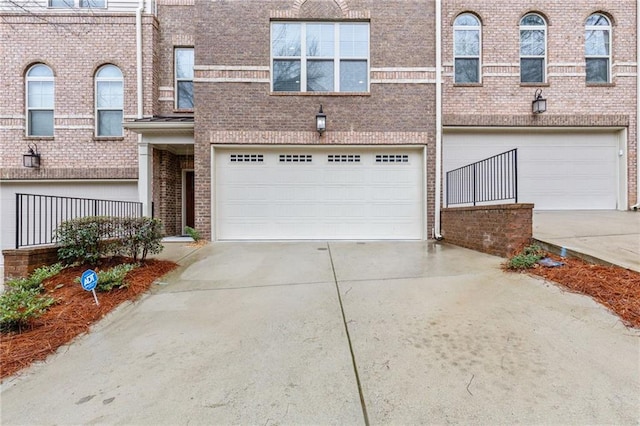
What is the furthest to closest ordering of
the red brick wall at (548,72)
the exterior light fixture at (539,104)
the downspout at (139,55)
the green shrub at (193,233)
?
the downspout at (139,55), the red brick wall at (548,72), the exterior light fixture at (539,104), the green shrub at (193,233)

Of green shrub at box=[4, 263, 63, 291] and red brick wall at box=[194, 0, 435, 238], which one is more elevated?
red brick wall at box=[194, 0, 435, 238]

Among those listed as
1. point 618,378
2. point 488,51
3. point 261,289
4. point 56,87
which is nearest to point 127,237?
point 261,289

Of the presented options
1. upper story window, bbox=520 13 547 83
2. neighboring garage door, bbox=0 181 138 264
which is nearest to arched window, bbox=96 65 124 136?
neighboring garage door, bbox=0 181 138 264

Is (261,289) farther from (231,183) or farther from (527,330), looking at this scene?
(231,183)

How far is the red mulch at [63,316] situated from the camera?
2.51 meters

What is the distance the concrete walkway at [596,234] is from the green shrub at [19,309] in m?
6.53

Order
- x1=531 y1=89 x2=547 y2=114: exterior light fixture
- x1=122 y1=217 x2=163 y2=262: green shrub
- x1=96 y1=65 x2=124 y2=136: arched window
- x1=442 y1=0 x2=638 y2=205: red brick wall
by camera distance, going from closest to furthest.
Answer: x1=122 y1=217 x2=163 y2=262: green shrub → x1=531 y1=89 x2=547 y2=114: exterior light fixture → x1=442 y1=0 x2=638 y2=205: red brick wall → x1=96 y1=65 x2=124 y2=136: arched window

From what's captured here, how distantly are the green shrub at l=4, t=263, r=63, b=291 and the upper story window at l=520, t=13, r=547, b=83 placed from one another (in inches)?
443

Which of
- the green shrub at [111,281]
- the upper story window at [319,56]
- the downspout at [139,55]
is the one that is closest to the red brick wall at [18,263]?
the green shrub at [111,281]

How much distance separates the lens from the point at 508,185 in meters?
6.55

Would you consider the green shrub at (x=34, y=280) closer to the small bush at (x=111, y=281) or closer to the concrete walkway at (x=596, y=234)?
the small bush at (x=111, y=281)

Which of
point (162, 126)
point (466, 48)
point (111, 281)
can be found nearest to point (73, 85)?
point (162, 126)

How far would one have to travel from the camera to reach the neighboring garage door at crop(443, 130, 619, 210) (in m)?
8.48

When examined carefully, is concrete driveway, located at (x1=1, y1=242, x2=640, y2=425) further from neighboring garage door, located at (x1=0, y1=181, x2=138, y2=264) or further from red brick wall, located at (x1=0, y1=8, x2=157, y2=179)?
red brick wall, located at (x1=0, y1=8, x2=157, y2=179)
